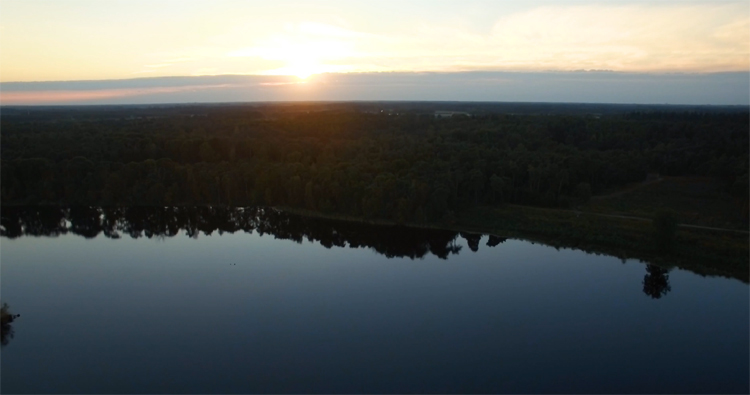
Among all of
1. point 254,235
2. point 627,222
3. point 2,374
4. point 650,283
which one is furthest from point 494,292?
point 2,374

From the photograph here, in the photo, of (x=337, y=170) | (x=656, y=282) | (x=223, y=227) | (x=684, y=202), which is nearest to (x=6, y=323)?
(x=223, y=227)

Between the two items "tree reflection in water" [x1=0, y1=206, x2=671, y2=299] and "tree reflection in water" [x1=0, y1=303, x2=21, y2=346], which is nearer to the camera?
"tree reflection in water" [x1=0, y1=303, x2=21, y2=346]

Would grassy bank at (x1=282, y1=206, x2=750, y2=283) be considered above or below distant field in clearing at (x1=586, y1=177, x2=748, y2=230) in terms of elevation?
below

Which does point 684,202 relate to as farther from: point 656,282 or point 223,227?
point 223,227

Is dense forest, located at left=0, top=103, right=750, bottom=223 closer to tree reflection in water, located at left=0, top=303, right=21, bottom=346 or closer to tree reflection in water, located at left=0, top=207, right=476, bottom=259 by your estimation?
tree reflection in water, located at left=0, top=207, right=476, bottom=259

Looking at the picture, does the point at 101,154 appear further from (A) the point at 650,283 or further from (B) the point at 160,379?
(A) the point at 650,283

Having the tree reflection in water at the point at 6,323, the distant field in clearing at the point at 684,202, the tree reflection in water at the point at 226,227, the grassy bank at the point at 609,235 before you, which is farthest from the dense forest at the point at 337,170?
the tree reflection in water at the point at 6,323

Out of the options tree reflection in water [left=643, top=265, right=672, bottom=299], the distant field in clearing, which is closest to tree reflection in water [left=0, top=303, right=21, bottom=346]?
tree reflection in water [left=643, top=265, right=672, bottom=299]

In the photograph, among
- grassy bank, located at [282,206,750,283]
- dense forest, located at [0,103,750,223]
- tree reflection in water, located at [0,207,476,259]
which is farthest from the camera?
dense forest, located at [0,103,750,223]

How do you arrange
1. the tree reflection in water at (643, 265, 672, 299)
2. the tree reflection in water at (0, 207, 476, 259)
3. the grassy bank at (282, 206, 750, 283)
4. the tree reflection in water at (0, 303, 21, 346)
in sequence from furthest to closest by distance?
the tree reflection in water at (0, 207, 476, 259), the grassy bank at (282, 206, 750, 283), the tree reflection in water at (643, 265, 672, 299), the tree reflection in water at (0, 303, 21, 346)
